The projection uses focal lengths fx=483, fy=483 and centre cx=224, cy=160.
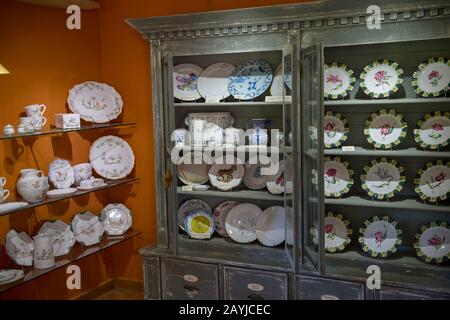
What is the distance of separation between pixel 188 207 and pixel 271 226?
0.63 meters

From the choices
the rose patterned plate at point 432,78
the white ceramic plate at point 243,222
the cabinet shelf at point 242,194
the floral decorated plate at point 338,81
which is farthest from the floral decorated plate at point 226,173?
the rose patterned plate at point 432,78

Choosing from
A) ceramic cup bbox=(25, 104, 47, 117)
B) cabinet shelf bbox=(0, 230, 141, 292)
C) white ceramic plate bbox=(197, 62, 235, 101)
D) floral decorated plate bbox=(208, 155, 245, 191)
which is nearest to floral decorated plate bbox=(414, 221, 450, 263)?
floral decorated plate bbox=(208, 155, 245, 191)

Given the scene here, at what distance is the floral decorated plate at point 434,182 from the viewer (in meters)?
2.77

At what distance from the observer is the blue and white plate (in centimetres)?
311

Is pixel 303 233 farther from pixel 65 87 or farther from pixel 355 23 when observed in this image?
pixel 65 87

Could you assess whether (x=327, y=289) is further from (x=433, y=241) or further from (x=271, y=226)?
(x=433, y=241)

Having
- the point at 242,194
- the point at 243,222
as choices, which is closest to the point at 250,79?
the point at 242,194

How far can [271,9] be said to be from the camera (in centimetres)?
277

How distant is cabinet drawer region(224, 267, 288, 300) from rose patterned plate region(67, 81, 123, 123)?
1.35 metres

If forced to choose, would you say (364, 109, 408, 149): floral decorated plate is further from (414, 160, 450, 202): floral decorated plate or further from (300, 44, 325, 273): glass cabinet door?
(300, 44, 325, 273): glass cabinet door

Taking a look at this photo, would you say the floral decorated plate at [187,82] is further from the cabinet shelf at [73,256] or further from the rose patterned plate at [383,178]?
the rose patterned plate at [383,178]

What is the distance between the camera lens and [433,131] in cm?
277
